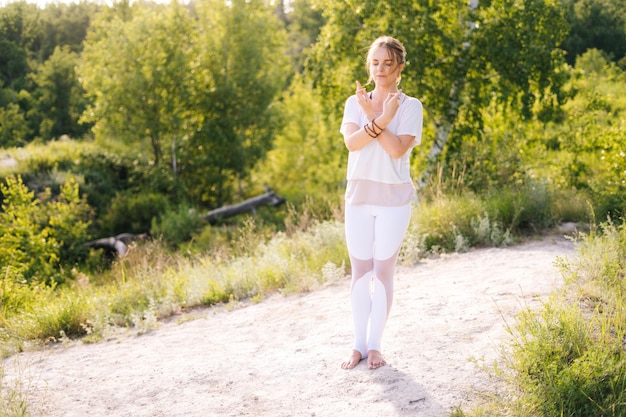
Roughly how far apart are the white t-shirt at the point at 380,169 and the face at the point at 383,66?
161 millimetres

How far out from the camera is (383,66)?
411 cm

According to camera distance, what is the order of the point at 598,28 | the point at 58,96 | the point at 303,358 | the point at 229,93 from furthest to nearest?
the point at 58,96 → the point at 598,28 → the point at 229,93 → the point at 303,358

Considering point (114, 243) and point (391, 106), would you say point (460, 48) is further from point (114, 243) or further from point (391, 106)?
point (114, 243)

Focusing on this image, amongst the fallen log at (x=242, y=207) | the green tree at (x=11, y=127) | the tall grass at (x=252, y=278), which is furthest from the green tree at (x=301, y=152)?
the tall grass at (x=252, y=278)


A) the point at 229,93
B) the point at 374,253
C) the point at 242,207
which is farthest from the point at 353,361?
the point at 229,93

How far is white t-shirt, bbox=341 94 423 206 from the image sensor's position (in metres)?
4.09

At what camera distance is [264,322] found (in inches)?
251

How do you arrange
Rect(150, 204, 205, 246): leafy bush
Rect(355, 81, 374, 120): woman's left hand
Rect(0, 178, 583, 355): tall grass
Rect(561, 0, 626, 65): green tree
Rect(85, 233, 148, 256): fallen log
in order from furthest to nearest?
Rect(561, 0, 626, 65): green tree, Rect(150, 204, 205, 246): leafy bush, Rect(85, 233, 148, 256): fallen log, Rect(0, 178, 583, 355): tall grass, Rect(355, 81, 374, 120): woman's left hand

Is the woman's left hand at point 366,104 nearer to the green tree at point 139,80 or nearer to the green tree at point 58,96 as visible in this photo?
the green tree at point 139,80

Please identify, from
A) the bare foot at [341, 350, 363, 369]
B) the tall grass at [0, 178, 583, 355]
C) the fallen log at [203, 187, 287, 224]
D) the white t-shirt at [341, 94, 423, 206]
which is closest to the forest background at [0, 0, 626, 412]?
the tall grass at [0, 178, 583, 355]

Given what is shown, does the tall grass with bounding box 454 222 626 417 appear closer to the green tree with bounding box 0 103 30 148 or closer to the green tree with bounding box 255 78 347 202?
the green tree with bounding box 255 78 347 202

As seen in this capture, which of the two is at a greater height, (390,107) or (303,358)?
(390,107)

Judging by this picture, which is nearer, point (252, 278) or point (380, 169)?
point (380, 169)

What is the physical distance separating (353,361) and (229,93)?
71.0 ft
